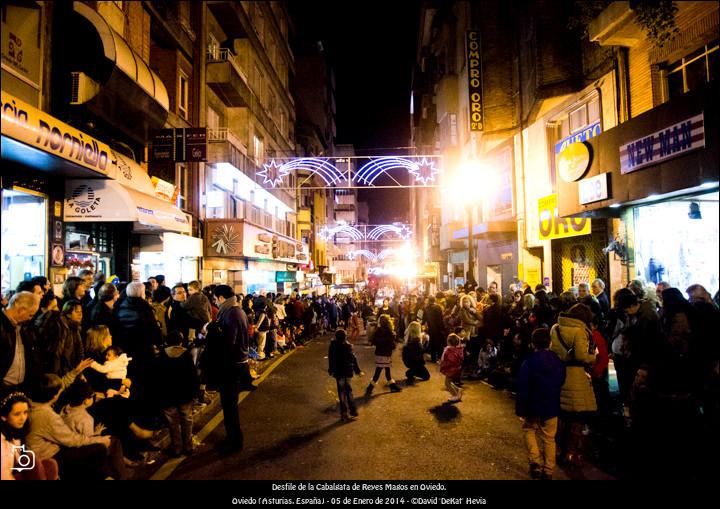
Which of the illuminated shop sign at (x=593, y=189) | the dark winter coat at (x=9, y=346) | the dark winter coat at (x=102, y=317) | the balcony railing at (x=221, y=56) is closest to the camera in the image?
the dark winter coat at (x=9, y=346)

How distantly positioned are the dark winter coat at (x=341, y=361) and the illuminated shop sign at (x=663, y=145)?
6.38 m

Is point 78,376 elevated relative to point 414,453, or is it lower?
elevated

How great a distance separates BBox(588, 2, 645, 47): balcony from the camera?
846 centimetres

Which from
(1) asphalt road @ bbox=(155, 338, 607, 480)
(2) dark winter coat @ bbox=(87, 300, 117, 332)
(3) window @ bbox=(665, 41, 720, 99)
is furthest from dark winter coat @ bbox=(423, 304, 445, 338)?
(2) dark winter coat @ bbox=(87, 300, 117, 332)

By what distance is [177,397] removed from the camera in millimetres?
5676

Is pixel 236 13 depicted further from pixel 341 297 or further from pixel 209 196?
pixel 341 297

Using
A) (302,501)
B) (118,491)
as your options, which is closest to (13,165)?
(118,491)

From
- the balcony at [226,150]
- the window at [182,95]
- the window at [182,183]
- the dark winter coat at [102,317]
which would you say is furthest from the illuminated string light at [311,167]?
the dark winter coat at [102,317]

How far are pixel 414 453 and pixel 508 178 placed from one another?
14.8m

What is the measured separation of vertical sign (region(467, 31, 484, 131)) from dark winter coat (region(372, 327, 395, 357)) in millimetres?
11892

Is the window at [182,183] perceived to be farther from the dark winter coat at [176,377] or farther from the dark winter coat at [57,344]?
the dark winter coat at [176,377]

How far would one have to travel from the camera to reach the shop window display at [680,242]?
25.1 ft

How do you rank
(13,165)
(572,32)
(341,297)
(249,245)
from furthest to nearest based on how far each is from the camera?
(341,297), (249,245), (572,32), (13,165)

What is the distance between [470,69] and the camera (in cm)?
1842
